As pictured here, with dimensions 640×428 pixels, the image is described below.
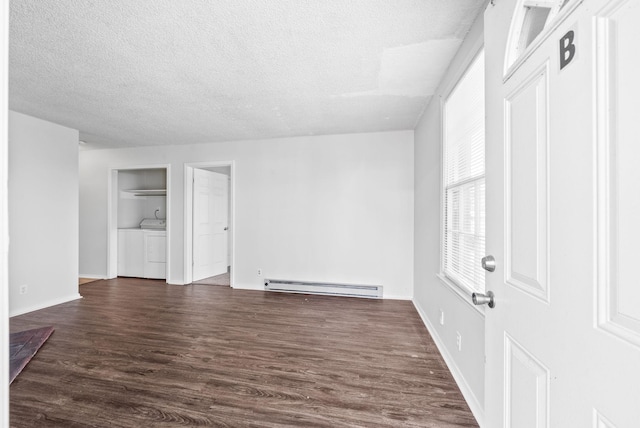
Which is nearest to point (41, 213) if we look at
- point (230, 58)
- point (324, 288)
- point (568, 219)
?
point (230, 58)

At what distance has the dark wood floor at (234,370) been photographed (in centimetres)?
170

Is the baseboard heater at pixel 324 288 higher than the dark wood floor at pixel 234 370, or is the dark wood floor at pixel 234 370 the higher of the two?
the baseboard heater at pixel 324 288

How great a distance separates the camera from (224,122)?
12.2 ft

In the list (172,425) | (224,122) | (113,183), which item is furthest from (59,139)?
(172,425)

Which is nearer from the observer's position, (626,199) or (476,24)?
(626,199)

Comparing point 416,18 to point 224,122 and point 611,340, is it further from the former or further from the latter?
point 224,122

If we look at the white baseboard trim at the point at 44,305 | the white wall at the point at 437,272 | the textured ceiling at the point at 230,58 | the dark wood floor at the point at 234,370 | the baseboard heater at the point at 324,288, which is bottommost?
the dark wood floor at the point at 234,370

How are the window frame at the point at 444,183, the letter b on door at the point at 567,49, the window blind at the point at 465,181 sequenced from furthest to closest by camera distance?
the window frame at the point at 444,183, the window blind at the point at 465,181, the letter b on door at the point at 567,49

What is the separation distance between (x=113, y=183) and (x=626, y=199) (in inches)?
250

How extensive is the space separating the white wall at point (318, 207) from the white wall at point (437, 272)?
32 cm

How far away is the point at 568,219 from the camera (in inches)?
25.7

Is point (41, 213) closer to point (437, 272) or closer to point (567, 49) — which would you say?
point (437, 272)

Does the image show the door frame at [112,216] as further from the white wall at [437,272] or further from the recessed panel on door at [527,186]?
the recessed panel on door at [527,186]

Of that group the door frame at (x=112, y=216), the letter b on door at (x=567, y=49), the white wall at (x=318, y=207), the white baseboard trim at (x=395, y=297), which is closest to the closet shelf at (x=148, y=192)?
the door frame at (x=112, y=216)
